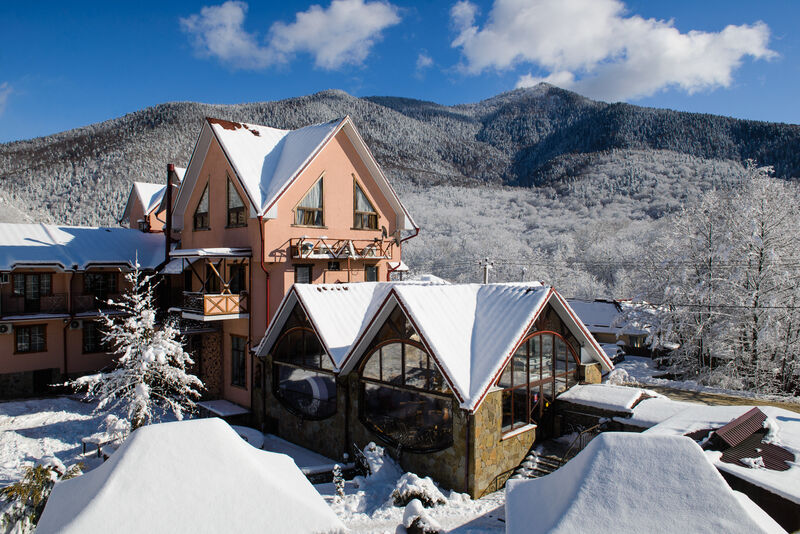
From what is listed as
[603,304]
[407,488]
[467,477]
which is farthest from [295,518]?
[603,304]

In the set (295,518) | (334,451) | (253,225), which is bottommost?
(334,451)

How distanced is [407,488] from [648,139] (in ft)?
497

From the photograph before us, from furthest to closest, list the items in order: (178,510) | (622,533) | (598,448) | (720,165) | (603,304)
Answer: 1. (720,165)
2. (603,304)
3. (598,448)
4. (178,510)
5. (622,533)

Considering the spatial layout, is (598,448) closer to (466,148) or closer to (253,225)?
(253,225)

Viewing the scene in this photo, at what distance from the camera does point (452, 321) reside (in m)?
14.5

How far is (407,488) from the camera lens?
469 inches

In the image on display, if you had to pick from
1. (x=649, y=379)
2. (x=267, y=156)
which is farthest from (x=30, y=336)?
(x=649, y=379)

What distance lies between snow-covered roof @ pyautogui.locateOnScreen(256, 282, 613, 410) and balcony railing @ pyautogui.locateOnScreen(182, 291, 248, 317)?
8.18 ft

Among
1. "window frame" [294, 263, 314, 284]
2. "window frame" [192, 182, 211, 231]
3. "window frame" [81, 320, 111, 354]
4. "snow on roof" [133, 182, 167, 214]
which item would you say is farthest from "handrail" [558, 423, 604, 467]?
"snow on roof" [133, 182, 167, 214]

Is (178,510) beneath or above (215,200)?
beneath

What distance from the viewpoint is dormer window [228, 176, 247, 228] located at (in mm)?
20733

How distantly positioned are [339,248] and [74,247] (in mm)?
12907

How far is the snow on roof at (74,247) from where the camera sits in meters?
21.4

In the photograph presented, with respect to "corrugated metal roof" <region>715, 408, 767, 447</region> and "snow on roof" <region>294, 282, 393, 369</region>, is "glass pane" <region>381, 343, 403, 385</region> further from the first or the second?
"corrugated metal roof" <region>715, 408, 767, 447</region>
